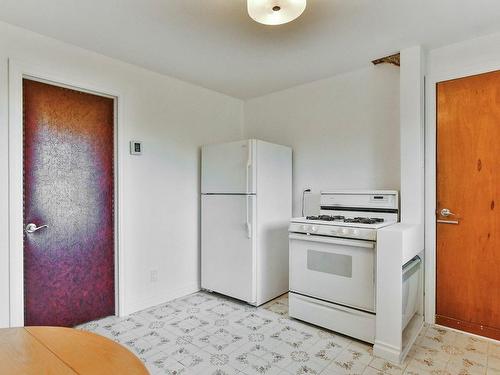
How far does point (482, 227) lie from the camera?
2385 mm

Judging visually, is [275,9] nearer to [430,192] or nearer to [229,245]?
Answer: [430,192]

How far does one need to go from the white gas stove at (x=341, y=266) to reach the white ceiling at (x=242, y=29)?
1.29 m

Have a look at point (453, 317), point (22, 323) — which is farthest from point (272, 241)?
point (22, 323)

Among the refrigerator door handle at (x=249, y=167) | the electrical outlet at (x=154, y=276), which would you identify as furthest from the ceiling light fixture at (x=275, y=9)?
the electrical outlet at (x=154, y=276)

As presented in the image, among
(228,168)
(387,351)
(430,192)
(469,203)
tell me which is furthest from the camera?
(228,168)

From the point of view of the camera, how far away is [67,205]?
2.50m

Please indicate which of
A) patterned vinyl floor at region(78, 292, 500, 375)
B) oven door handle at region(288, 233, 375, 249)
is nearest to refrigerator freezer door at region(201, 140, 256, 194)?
oven door handle at region(288, 233, 375, 249)

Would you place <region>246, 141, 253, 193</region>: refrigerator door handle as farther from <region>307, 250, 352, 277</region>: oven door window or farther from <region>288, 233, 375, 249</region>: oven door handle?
<region>307, 250, 352, 277</region>: oven door window

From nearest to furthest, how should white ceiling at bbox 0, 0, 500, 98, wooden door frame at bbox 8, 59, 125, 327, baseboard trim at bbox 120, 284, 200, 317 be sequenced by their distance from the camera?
white ceiling at bbox 0, 0, 500, 98 → wooden door frame at bbox 8, 59, 125, 327 → baseboard trim at bbox 120, 284, 200, 317

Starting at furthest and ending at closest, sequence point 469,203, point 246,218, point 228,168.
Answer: point 228,168
point 246,218
point 469,203

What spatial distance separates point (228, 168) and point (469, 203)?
2112 mm

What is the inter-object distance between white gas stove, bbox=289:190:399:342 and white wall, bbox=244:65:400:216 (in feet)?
0.97

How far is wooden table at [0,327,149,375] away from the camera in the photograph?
843 mm

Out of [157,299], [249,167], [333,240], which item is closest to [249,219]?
[249,167]
